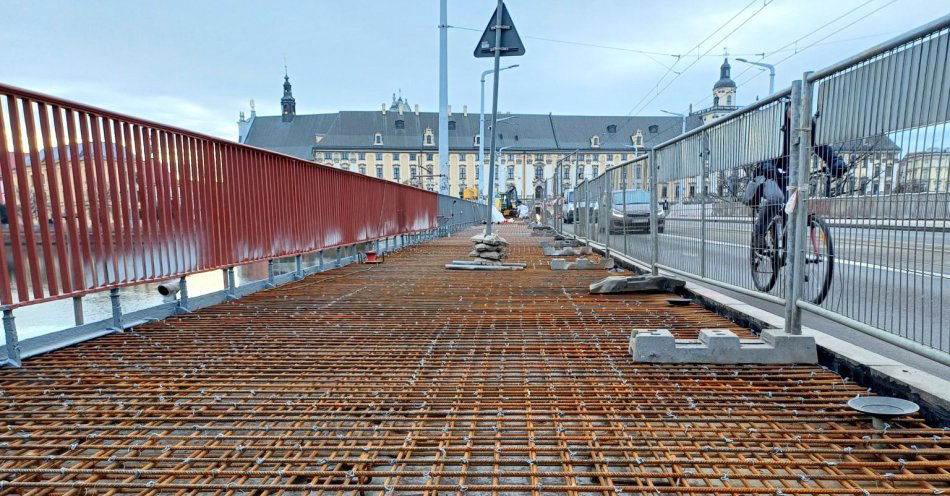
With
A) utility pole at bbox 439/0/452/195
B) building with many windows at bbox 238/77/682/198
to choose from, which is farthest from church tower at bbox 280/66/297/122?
utility pole at bbox 439/0/452/195

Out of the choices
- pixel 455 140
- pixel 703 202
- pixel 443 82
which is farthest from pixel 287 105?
pixel 703 202

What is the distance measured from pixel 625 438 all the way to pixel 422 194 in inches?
542

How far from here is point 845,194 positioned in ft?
9.64

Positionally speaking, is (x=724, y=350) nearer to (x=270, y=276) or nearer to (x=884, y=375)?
(x=884, y=375)

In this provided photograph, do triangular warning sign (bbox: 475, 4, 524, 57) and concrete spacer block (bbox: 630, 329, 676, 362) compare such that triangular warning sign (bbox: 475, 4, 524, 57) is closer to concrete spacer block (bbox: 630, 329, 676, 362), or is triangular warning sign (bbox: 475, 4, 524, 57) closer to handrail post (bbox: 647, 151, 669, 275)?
handrail post (bbox: 647, 151, 669, 275)

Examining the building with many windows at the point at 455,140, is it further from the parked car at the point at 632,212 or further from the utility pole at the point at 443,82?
the parked car at the point at 632,212

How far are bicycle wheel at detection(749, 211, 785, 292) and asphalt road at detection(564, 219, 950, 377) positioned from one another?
0.08m

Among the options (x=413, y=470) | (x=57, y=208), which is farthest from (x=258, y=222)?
(x=413, y=470)

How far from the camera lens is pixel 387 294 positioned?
570 centimetres

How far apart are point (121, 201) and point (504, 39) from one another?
24.4ft

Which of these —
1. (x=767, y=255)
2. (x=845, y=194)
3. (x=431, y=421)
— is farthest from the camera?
(x=767, y=255)

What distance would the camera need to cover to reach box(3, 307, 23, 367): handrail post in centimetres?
301

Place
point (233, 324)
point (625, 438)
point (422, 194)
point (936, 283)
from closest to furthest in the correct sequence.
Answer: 1. point (625, 438)
2. point (936, 283)
3. point (233, 324)
4. point (422, 194)

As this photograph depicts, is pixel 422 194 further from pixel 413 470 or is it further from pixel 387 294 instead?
pixel 413 470
